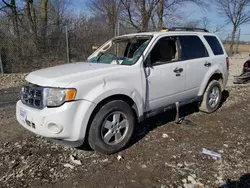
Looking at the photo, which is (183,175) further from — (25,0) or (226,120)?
(25,0)

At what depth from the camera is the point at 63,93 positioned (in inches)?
113

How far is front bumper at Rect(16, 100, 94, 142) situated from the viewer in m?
2.87

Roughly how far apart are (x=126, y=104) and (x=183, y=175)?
1.29 metres

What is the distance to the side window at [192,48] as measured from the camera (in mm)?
4391

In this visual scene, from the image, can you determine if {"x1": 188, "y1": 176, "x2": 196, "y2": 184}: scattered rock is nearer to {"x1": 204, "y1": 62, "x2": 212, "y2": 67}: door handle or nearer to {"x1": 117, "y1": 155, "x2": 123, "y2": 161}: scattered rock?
{"x1": 117, "y1": 155, "x2": 123, "y2": 161}: scattered rock

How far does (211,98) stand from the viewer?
529cm

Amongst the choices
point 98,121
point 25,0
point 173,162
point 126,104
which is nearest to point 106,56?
point 126,104

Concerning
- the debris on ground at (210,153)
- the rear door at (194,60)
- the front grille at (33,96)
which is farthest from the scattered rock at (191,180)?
the front grille at (33,96)

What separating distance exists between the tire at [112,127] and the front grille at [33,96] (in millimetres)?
780

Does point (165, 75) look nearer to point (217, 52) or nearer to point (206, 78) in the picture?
point (206, 78)

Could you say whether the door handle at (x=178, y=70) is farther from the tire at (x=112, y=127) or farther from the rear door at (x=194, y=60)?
the tire at (x=112, y=127)

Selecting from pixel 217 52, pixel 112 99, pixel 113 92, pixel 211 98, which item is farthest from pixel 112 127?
pixel 217 52

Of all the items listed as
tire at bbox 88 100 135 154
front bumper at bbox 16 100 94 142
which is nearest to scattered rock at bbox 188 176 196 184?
tire at bbox 88 100 135 154

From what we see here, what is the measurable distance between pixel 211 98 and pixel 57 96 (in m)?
3.81
